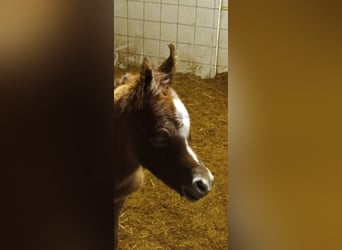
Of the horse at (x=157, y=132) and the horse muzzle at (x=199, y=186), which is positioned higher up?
the horse at (x=157, y=132)

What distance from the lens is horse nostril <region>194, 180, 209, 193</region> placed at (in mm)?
1730

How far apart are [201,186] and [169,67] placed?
0.36 metres

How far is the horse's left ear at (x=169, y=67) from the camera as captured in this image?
1.69 m

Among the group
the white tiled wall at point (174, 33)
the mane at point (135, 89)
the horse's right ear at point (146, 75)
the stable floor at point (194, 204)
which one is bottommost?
the stable floor at point (194, 204)

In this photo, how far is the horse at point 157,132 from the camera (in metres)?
1.71

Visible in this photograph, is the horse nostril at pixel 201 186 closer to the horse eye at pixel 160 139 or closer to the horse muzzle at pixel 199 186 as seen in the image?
the horse muzzle at pixel 199 186

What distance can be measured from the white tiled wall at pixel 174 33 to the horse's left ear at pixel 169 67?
14mm

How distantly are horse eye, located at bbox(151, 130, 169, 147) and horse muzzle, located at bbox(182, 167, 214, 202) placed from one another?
4.9 inches

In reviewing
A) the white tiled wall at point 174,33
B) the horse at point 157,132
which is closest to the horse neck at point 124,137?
the horse at point 157,132

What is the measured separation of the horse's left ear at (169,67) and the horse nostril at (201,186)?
0.31m

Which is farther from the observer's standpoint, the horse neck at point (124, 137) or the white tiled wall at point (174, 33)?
the horse neck at point (124, 137)

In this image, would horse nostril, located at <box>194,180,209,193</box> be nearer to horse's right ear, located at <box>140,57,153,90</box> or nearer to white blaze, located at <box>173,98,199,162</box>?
white blaze, located at <box>173,98,199,162</box>

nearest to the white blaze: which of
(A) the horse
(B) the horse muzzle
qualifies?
(A) the horse
